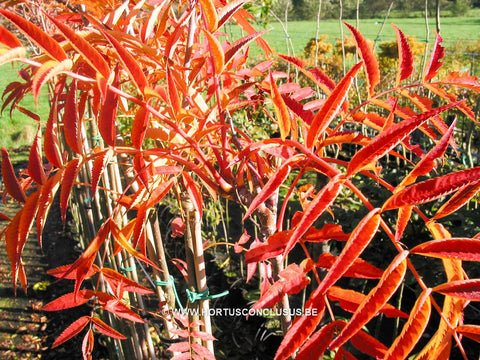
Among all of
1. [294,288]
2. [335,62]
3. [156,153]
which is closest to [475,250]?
[294,288]

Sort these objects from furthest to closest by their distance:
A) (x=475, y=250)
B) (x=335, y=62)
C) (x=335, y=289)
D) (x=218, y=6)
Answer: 1. (x=335, y=62)
2. (x=218, y=6)
3. (x=335, y=289)
4. (x=475, y=250)

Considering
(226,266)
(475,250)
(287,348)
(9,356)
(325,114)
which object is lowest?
(9,356)

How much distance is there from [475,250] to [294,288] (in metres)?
0.20

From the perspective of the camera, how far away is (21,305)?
2.28 metres

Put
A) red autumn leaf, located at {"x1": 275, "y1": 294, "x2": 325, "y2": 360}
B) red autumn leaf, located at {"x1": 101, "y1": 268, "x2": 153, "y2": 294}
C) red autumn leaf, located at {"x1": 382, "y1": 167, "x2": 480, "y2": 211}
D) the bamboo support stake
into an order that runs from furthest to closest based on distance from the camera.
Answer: the bamboo support stake, red autumn leaf, located at {"x1": 101, "y1": 268, "x2": 153, "y2": 294}, red autumn leaf, located at {"x1": 275, "y1": 294, "x2": 325, "y2": 360}, red autumn leaf, located at {"x1": 382, "y1": 167, "x2": 480, "y2": 211}

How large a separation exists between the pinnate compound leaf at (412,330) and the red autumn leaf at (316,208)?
0.36 feet

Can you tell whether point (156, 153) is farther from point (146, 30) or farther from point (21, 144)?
point (21, 144)

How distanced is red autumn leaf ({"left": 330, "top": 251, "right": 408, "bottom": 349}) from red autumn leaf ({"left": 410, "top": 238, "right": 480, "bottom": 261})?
0.08 ft

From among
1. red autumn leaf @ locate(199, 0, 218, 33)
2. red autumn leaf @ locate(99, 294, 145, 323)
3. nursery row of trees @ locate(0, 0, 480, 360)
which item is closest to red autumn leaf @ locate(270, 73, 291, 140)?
nursery row of trees @ locate(0, 0, 480, 360)

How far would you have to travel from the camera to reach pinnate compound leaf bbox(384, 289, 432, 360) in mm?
311

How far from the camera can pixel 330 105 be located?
0.38 metres

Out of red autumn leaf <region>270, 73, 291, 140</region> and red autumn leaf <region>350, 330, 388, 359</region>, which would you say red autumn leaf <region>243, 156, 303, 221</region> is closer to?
red autumn leaf <region>270, 73, 291, 140</region>

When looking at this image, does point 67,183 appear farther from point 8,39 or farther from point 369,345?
point 369,345

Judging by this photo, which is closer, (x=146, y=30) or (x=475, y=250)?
(x=475, y=250)
